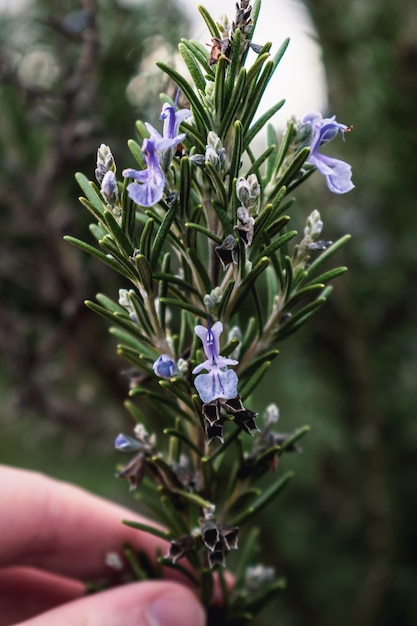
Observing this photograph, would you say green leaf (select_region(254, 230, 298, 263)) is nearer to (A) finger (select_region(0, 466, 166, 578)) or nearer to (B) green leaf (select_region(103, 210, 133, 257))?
(B) green leaf (select_region(103, 210, 133, 257))

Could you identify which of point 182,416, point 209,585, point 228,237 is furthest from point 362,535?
point 228,237

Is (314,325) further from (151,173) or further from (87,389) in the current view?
(151,173)

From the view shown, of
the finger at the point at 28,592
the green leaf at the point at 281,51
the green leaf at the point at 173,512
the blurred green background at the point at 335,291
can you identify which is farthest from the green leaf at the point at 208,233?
the blurred green background at the point at 335,291

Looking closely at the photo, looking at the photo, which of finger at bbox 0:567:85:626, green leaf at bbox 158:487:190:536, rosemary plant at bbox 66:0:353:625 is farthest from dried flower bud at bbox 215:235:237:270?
finger at bbox 0:567:85:626

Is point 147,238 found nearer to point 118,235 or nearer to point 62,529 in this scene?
point 118,235

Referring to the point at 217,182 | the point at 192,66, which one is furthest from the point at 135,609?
the point at 192,66
